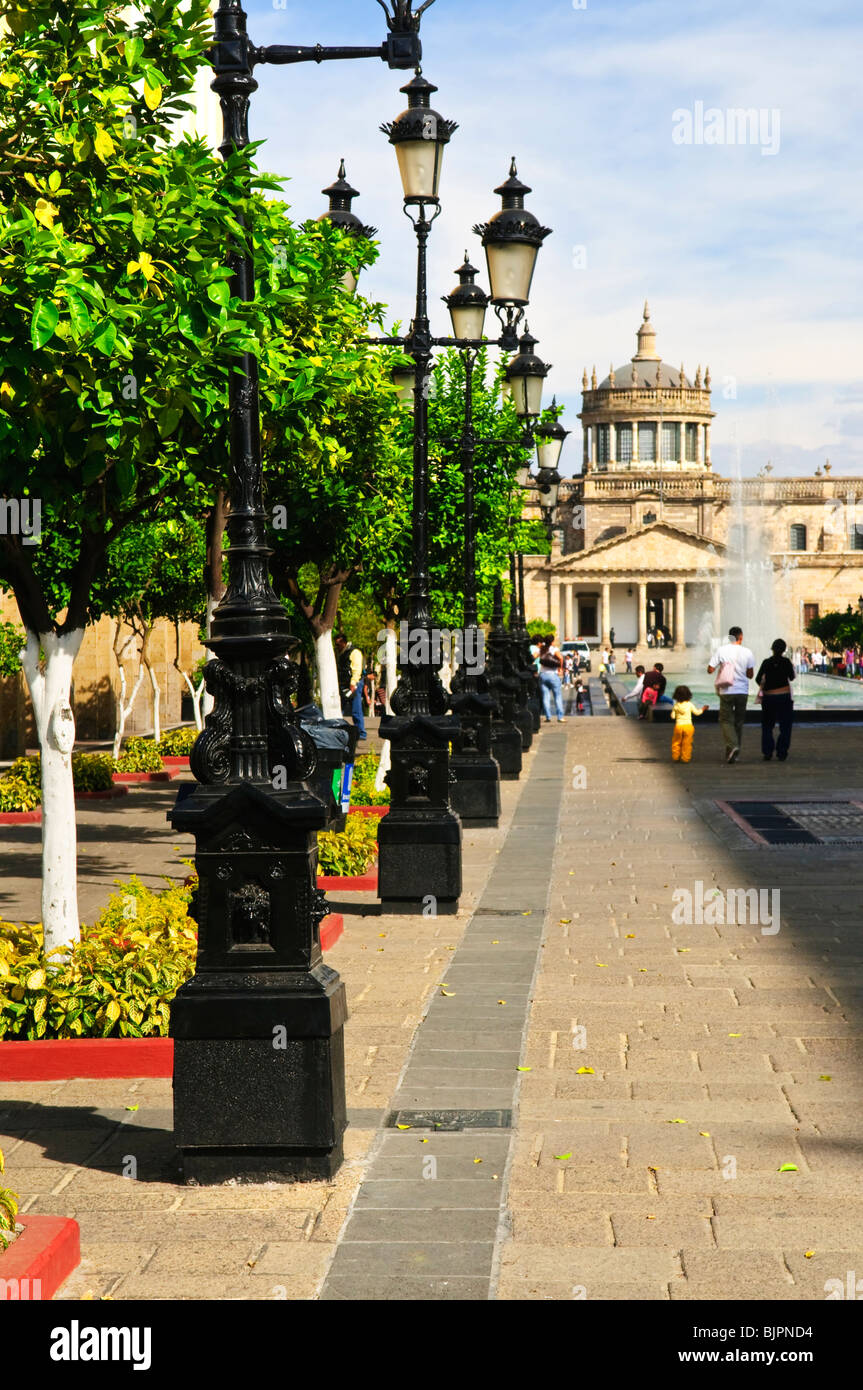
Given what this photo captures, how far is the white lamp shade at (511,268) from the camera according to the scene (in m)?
12.6

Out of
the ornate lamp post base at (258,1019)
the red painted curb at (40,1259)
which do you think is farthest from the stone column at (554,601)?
the red painted curb at (40,1259)

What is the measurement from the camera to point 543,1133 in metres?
6.01

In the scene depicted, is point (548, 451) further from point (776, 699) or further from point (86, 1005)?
point (86, 1005)

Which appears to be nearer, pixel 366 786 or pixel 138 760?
pixel 366 786

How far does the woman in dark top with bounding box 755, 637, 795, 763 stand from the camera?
A: 22594 mm

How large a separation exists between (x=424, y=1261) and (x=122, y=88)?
5348mm

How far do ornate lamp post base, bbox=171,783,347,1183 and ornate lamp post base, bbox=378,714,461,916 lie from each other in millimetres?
5339

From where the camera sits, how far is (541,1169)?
5.58 m

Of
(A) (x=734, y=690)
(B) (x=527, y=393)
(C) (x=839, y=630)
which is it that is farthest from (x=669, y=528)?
(B) (x=527, y=393)

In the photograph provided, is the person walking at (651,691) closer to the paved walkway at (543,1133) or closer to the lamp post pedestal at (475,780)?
the lamp post pedestal at (475,780)

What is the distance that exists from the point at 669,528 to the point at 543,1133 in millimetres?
115568

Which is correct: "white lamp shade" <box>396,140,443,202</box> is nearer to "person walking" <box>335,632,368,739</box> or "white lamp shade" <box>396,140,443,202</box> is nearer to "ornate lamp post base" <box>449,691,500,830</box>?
"ornate lamp post base" <box>449,691,500,830</box>

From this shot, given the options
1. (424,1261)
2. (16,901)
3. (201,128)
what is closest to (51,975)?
(424,1261)

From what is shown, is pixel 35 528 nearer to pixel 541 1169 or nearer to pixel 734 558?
pixel 541 1169
